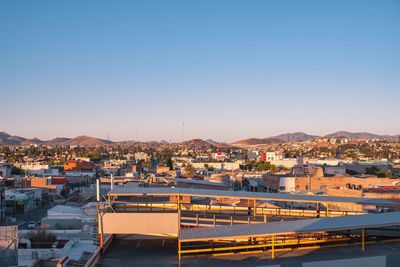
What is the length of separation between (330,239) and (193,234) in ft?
9.31

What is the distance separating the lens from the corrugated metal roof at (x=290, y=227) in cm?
616

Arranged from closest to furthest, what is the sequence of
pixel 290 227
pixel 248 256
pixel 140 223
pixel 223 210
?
pixel 290 227
pixel 248 256
pixel 140 223
pixel 223 210

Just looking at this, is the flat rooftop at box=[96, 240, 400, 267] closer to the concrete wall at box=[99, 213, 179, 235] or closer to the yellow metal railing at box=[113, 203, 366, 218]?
the concrete wall at box=[99, 213, 179, 235]

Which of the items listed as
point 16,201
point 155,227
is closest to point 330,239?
point 155,227

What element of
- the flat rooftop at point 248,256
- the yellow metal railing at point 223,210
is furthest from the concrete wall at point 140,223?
the yellow metal railing at point 223,210

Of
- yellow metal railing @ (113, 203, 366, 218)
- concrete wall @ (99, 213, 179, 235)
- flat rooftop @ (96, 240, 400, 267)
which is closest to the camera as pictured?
flat rooftop @ (96, 240, 400, 267)

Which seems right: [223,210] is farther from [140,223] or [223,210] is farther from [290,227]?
[290,227]

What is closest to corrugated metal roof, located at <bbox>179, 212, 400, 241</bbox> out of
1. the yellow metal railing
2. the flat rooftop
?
the flat rooftop

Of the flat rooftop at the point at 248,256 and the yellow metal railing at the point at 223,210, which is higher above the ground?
the yellow metal railing at the point at 223,210

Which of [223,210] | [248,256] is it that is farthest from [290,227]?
[223,210]

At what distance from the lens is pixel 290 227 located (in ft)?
21.1

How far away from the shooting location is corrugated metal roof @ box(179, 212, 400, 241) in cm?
616

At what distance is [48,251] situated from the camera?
1347 cm

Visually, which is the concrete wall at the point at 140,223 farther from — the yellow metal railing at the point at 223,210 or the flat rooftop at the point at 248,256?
the yellow metal railing at the point at 223,210
